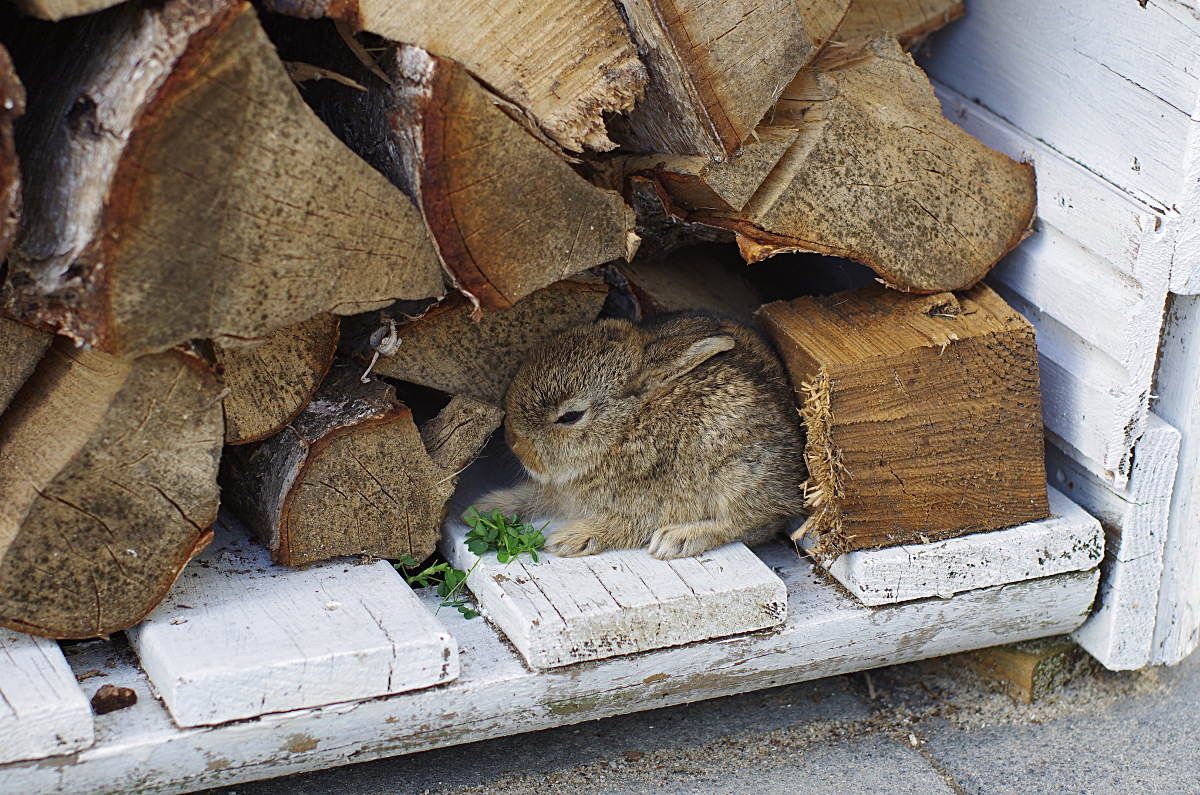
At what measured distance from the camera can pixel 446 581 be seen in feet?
8.98

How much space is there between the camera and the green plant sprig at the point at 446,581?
2.68m

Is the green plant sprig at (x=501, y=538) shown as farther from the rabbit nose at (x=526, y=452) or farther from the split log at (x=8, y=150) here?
the split log at (x=8, y=150)

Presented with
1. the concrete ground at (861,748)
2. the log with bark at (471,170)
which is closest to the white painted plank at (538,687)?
the concrete ground at (861,748)

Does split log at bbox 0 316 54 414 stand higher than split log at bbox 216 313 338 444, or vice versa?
split log at bbox 0 316 54 414

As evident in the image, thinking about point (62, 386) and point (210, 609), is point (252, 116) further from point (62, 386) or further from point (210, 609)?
point (210, 609)

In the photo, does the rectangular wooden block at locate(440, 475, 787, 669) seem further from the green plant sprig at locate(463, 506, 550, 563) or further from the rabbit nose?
the rabbit nose

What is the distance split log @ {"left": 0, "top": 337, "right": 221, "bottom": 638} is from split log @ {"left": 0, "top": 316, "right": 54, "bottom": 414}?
0.06 m

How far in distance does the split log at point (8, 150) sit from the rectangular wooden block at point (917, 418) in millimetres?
1779

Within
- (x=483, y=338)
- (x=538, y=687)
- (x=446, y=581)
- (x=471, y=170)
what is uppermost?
(x=471, y=170)

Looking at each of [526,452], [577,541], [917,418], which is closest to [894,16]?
[917,418]

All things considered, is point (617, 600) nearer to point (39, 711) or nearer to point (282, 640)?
point (282, 640)

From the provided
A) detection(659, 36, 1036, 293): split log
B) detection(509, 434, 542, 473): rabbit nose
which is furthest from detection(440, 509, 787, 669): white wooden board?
detection(659, 36, 1036, 293): split log

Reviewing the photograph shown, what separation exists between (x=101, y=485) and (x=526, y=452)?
3.86 ft

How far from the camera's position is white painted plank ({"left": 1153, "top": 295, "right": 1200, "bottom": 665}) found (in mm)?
2900
